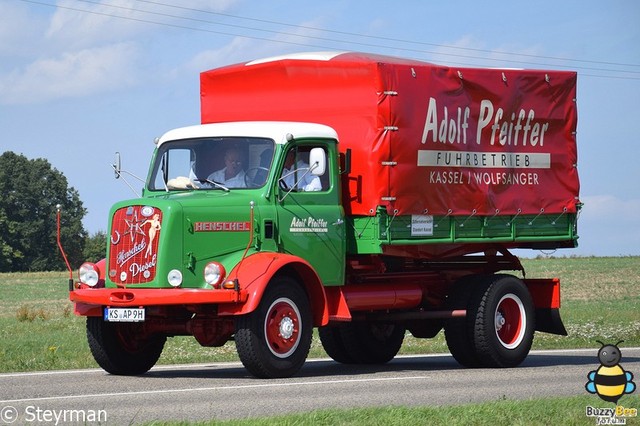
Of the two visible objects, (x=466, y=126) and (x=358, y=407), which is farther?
(x=466, y=126)

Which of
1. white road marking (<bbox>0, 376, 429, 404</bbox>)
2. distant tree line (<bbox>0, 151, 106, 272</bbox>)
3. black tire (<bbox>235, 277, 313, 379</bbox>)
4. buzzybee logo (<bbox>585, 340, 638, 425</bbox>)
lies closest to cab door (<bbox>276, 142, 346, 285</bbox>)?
black tire (<bbox>235, 277, 313, 379</bbox>)

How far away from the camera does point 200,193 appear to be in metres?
16.1

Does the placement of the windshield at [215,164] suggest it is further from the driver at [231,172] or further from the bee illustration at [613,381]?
the bee illustration at [613,381]

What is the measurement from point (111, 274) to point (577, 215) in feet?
25.2

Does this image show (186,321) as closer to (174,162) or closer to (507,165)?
(174,162)

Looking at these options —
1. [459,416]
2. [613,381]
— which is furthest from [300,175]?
[613,381]

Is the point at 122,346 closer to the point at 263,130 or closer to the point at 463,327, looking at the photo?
the point at 263,130

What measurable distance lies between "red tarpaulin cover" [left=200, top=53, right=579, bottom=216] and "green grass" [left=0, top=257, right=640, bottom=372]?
4.37 m

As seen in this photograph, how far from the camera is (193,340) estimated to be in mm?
26391

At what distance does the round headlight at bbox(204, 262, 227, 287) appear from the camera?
1495 centimetres

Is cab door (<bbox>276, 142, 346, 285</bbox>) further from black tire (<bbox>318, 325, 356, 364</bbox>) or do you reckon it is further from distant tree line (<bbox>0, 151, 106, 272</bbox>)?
distant tree line (<bbox>0, 151, 106, 272</bbox>)

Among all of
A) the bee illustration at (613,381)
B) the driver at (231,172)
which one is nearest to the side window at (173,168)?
the driver at (231,172)

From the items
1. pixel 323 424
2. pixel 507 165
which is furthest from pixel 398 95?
pixel 323 424

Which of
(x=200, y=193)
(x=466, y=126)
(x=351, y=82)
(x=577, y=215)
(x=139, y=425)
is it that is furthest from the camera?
(x=577, y=215)
